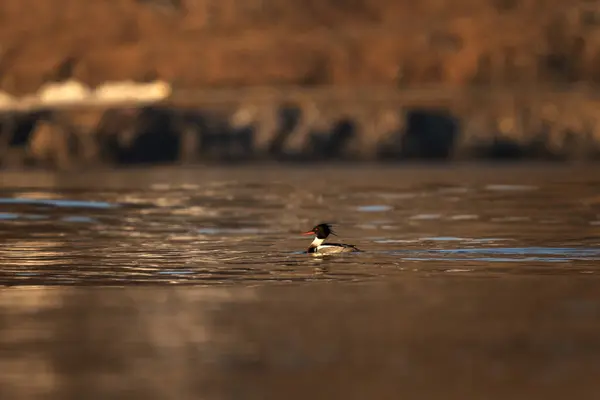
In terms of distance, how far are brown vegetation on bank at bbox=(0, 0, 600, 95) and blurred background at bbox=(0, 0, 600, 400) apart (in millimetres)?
253

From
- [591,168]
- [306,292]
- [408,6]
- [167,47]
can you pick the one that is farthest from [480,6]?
[306,292]

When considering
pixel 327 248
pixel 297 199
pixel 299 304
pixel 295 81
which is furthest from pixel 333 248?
pixel 295 81

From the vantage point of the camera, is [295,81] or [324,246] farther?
[295,81]

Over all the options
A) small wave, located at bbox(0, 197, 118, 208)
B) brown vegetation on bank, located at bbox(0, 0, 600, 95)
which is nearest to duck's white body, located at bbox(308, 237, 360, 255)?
small wave, located at bbox(0, 197, 118, 208)

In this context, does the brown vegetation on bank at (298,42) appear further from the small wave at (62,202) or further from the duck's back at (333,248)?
the duck's back at (333,248)

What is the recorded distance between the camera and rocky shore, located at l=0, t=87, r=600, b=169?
11400cm

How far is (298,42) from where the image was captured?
142000 millimetres

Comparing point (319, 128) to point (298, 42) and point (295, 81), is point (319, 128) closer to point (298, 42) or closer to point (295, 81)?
point (295, 81)

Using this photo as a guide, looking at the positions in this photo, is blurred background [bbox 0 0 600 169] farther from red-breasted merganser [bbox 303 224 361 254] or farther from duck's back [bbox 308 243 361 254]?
duck's back [bbox 308 243 361 254]

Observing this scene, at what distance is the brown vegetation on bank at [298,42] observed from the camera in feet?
442

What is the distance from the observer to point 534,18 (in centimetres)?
13850

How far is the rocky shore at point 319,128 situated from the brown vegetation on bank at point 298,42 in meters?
16.8

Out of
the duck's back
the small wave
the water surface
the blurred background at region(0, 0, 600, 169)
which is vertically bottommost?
the small wave

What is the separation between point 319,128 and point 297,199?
56.7 metres
